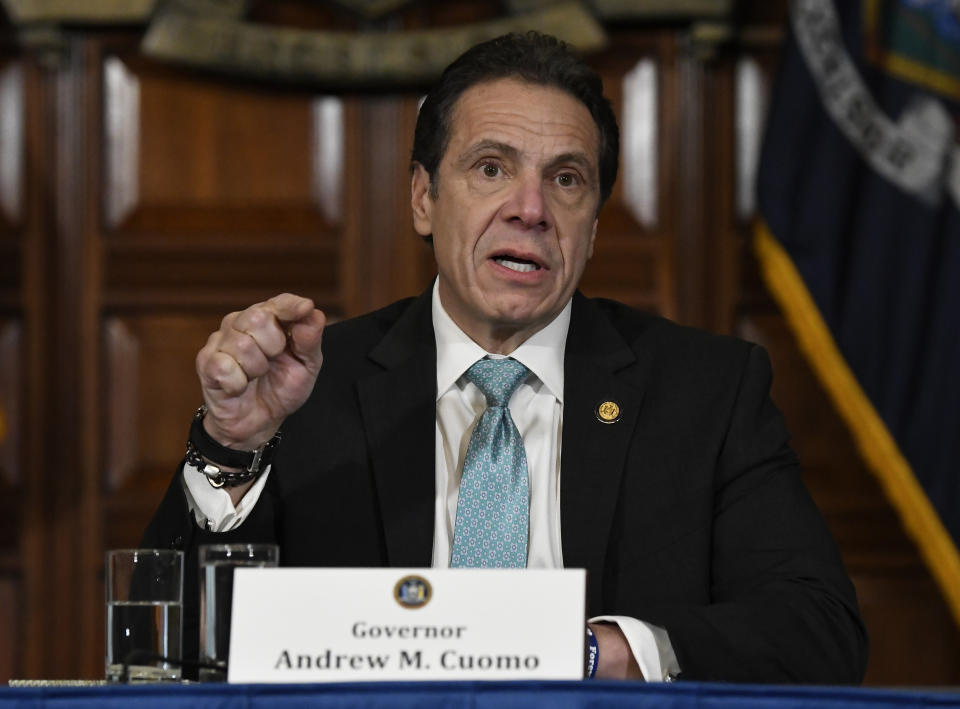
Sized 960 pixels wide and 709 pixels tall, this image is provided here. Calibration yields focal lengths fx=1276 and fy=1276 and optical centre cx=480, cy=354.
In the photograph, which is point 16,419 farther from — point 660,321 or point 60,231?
point 660,321

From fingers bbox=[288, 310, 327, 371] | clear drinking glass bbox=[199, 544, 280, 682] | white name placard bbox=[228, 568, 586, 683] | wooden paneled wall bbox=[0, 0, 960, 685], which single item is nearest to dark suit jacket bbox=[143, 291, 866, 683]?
fingers bbox=[288, 310, 327, 371]

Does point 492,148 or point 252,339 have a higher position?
point 492,148

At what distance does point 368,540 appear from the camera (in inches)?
73.0

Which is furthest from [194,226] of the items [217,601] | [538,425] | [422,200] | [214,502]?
[217,601]

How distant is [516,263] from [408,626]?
36.2 inches

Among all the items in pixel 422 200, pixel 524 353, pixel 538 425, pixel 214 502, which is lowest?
pixel 214 502

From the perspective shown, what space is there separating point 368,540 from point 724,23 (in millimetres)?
2226

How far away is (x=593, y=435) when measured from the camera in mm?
1899

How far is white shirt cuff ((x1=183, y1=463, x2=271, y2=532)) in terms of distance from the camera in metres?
1.65

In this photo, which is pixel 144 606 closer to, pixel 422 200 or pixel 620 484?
pixel 620 484

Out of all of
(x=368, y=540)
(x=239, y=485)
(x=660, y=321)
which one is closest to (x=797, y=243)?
(x=660, y=321)

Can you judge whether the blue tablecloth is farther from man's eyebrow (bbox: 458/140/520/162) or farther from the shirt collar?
man's eyebrow (bbox: 458/140/520/162)

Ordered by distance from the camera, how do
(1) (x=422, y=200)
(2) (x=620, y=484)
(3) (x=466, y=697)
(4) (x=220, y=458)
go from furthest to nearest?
(1) (x=422, y=200), (2) (x=620, y=484), (4) (x=220, y=458), (3) (x=466, y=697)

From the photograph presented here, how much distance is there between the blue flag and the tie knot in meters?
1.61
